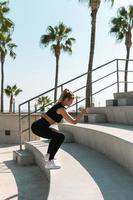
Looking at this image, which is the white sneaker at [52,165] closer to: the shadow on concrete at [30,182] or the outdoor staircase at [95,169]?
the outdoor staircase at [95,169]

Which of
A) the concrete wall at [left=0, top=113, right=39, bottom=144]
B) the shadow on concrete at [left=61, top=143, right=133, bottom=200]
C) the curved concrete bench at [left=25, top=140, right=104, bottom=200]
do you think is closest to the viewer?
the curved concrete bench at [left=25, top=140, right=104, bottom=200]

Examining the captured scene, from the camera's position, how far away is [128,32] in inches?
1194

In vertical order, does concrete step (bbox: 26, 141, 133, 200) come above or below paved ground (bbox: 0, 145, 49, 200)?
above

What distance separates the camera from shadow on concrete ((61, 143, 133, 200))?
4.24 metres

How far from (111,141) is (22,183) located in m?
1.87

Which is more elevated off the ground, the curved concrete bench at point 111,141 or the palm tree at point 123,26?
the palm tree at point 123,26

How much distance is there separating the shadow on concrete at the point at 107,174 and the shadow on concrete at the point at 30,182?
0.72m

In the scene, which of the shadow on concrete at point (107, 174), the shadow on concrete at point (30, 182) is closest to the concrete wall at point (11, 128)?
the shadow on concrete at point (30, 182)

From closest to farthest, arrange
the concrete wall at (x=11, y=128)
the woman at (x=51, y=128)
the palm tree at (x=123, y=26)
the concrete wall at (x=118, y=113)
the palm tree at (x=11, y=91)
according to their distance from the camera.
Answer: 1. the woman at (x=51, y=128)
2. the concrete wall at (x=118, y=113)
3. the concrete wall at (x=11, y=128)
4. the palm tree at (x=123, y=26)
5. the palm tree at (x=11, y=91)

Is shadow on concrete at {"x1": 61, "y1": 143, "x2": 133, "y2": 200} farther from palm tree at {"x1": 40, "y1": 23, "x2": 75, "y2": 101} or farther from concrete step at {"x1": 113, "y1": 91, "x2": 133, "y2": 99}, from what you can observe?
palm tree at {"x1": 40, "y1": 23, "x2": 75, "y2": 101}

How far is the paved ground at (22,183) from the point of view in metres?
5.67

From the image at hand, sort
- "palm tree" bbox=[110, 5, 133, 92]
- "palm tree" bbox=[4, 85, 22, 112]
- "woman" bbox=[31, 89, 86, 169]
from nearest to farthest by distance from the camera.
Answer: "woman" bbox=[31, 89, 86, 169], "palm tree" bbox=[110, 5, 133, 92], "palm tree" bbox=[4, 85, 22, 112]

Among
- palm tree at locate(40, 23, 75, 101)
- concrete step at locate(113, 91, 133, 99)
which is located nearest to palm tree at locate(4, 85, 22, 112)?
palm tree at locate(40, 23, 75, 101)

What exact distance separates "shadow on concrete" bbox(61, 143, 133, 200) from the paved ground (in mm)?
754
